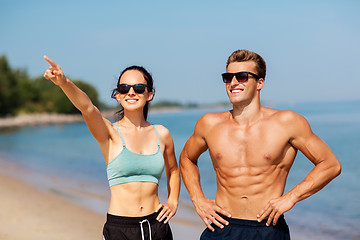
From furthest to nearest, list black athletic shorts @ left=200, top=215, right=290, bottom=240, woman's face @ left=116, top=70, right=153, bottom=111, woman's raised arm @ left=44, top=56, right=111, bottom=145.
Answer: woman's face @ left=116, top=70, right=153, bottom=111 → black athletic shorts @ left=200, top=215, right=290, bottom=240 → woman's raised arm @ left=44, top=56, right=111, bottom=145

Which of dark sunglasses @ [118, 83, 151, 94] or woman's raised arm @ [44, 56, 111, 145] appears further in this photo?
dark sunglasses @ [118, 83, 151, 94]

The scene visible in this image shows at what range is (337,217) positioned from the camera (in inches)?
391

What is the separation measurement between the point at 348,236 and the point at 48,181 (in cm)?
Answer: 894

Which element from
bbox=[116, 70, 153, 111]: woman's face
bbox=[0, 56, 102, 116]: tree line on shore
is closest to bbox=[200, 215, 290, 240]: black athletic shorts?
bbox=[116, 70, 153, 111]: woman's face

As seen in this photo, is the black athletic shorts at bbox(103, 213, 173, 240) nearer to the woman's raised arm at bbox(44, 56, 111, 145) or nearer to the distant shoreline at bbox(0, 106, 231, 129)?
the woman's raised arm at bbox(44, 56, 111, 145)

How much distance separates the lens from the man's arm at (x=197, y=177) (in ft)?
11.7

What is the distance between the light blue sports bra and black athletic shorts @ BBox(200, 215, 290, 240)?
27.5 inches

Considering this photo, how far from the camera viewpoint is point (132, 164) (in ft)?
11.4

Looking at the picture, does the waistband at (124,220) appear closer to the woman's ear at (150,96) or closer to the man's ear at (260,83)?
the woman's ear at (150,96)

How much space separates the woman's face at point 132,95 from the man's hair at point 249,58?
737 mm

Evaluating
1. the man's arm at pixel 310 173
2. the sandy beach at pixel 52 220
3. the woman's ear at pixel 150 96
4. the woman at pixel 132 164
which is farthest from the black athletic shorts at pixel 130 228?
the sandy beach at pixel 52 220

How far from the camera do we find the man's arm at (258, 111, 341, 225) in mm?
3273

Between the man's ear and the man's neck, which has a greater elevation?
the man's ear

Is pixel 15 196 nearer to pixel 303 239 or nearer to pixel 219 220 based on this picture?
pixel 303 239
